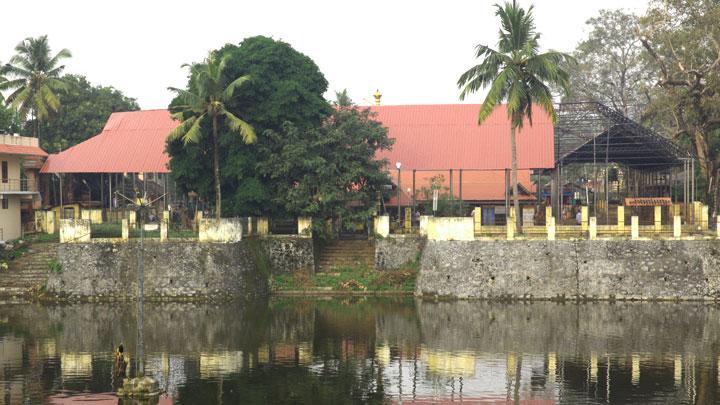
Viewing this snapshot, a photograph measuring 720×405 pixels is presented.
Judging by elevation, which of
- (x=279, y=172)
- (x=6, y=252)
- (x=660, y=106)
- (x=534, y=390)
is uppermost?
(x=660, y=106)

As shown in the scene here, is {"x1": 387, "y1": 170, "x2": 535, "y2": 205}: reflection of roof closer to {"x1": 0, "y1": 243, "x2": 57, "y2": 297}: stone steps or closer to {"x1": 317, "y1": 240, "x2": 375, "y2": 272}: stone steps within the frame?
{"x1": 317, "y1": 240, "x2": 375, "y2": 272}: stone steps

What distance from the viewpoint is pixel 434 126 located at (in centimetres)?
5591

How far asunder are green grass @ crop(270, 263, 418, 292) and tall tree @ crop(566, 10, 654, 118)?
1321 inches

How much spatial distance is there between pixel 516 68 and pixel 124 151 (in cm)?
2391

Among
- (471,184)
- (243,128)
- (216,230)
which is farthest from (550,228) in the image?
(216,230)

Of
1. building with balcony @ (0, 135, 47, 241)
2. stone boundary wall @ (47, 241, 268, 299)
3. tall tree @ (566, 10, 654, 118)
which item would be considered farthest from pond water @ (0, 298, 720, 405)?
tall tree @ (566, 10, 654, 118)

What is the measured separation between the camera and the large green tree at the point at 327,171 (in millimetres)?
46344

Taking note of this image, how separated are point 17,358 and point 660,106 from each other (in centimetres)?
3738

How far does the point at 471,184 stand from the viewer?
2174 inches

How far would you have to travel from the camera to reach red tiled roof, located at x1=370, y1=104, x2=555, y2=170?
52312 mm

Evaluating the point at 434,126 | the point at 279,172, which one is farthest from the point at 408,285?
the point at 434,126

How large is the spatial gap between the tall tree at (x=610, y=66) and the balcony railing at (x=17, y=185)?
40.6m

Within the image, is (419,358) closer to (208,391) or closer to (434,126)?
(208,391)

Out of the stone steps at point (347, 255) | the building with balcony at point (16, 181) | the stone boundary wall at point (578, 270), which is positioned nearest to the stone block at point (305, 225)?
the stone steps at point (347, 255)
